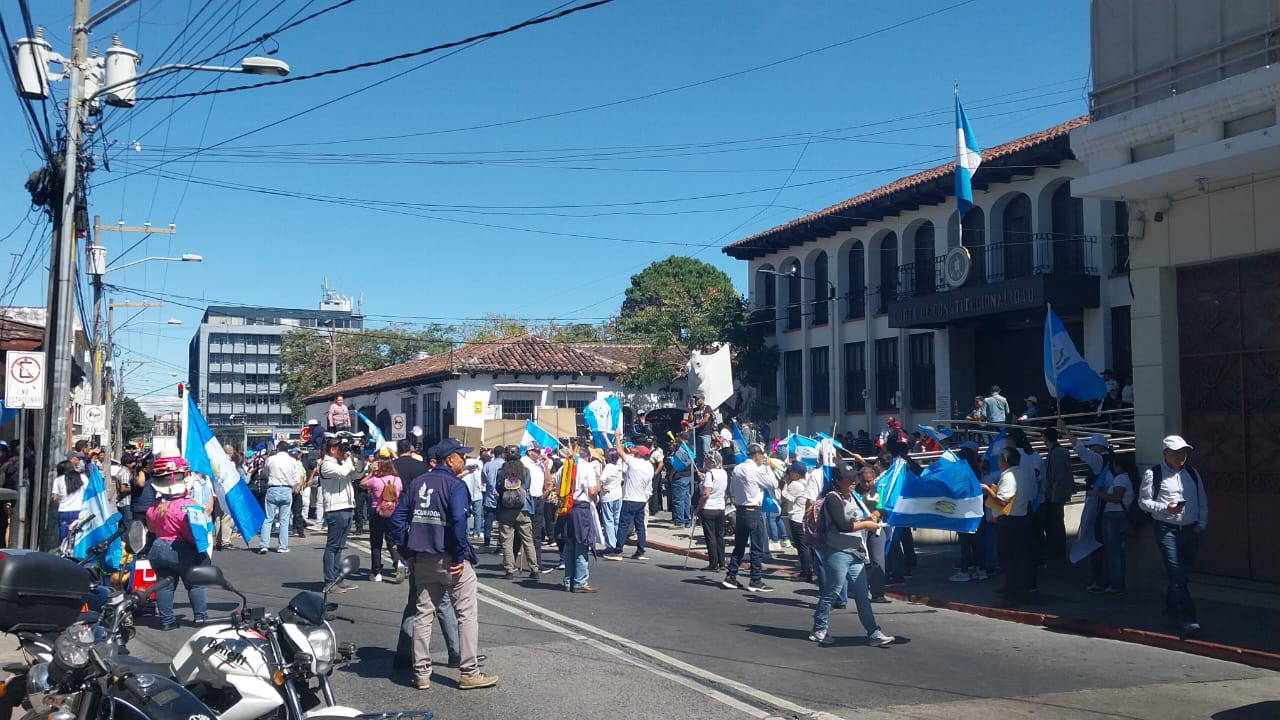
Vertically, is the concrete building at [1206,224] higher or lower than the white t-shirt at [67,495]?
higher

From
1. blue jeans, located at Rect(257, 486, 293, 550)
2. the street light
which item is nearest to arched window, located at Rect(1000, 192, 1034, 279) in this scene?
the street light

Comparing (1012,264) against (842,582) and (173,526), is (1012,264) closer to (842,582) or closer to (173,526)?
(842,582)

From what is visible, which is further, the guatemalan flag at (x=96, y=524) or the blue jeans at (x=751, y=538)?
the blue jeans at (x=751, y=538)

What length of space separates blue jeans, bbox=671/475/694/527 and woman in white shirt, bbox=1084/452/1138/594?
9753 millimetres

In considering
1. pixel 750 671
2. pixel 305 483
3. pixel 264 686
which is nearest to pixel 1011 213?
pixel 305 483

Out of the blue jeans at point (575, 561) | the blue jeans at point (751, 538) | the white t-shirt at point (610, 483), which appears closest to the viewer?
the blue jeans at point (575, 561)

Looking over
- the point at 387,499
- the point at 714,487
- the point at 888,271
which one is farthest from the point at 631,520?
the point at 888,271

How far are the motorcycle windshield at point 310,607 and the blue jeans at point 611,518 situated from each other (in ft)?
37.0

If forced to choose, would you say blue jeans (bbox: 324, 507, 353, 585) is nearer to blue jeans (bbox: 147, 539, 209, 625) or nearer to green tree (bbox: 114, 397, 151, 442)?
blue jeans (bbox: 147, 539, 209, 625)

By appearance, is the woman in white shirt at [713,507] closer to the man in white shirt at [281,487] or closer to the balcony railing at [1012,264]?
the man in white shirt at [281,487]

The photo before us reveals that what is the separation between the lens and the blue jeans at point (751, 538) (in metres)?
13.5

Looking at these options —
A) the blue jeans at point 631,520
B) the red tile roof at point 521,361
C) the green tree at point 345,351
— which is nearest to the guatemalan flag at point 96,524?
the blue jeans at point 631,520

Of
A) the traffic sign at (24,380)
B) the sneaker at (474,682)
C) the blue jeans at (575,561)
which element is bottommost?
the sneaker at (474,682)

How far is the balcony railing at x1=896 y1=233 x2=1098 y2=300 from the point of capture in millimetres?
22688
